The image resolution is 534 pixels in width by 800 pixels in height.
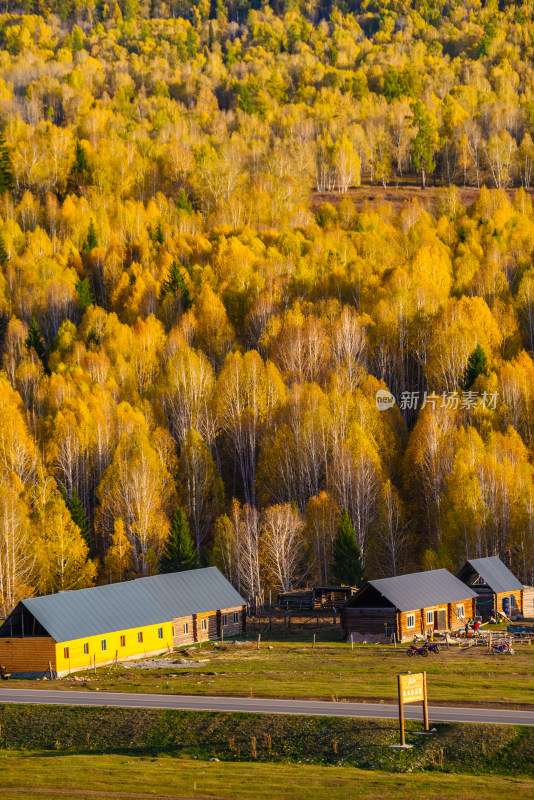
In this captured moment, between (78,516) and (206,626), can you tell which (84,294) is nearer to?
(78,516)

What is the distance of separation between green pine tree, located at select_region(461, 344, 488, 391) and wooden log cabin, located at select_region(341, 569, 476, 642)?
31.8 m

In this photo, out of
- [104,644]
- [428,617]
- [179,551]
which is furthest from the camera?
A: [179,551]

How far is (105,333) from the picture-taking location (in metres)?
109

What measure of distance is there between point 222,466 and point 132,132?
9534cm

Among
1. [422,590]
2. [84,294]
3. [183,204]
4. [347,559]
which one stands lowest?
[422,590]

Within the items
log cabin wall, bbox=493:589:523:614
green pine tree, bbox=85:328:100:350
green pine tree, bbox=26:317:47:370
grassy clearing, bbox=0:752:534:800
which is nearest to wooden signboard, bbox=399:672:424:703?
grassy clearing, bbox=0:752:534:800

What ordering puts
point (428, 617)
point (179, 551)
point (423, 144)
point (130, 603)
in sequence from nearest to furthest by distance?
point (130, 603), point (428, 617), point (179, 551), point (423, 144)

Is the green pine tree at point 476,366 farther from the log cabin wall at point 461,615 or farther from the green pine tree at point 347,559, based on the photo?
the log cabin wall at point 461,615

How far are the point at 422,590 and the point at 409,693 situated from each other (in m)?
27.7

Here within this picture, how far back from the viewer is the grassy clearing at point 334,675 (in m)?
44.8

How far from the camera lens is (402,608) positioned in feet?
202

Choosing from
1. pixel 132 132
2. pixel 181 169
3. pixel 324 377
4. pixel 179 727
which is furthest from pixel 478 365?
pixel 132 132

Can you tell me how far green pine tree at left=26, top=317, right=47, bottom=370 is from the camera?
108 metres

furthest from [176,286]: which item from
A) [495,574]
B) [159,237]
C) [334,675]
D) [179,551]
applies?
[334,675]
